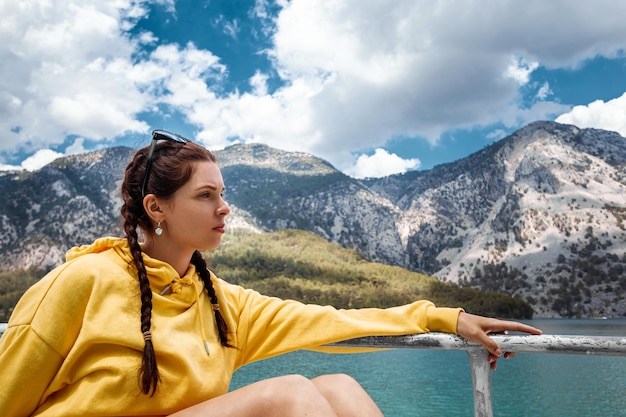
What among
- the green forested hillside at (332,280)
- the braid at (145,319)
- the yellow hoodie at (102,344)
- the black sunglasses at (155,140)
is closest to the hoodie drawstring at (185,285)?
the yellow hoodie at (102,344)

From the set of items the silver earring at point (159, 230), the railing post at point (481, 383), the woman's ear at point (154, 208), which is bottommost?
the railing post at point (481, 383)

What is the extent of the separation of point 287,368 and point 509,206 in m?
124

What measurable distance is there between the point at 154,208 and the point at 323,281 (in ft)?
365

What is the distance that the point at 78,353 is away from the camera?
55.2 inches

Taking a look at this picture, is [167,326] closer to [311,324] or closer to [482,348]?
[311,324]

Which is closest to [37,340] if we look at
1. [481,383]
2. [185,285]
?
[185,285]

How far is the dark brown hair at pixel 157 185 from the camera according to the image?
5.34 feet

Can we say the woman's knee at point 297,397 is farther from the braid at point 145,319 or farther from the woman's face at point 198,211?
the woman's face at point 198,211

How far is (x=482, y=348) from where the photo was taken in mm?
1838

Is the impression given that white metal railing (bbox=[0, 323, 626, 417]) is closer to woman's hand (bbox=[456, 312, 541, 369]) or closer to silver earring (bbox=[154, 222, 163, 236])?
woman's hand (bbox=[456, 312, 541, 369])

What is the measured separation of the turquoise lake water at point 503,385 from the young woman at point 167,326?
2410 centimetres

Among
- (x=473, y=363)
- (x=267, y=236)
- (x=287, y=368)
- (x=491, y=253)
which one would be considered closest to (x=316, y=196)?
(x=267, y=236)

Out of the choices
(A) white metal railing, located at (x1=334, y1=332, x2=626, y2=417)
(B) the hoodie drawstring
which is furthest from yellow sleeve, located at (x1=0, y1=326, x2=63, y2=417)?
(A) white metal railing, located at (x1=334, y1=332, x2=626, y2=417)

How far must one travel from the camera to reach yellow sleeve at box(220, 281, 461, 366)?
6.30ft
